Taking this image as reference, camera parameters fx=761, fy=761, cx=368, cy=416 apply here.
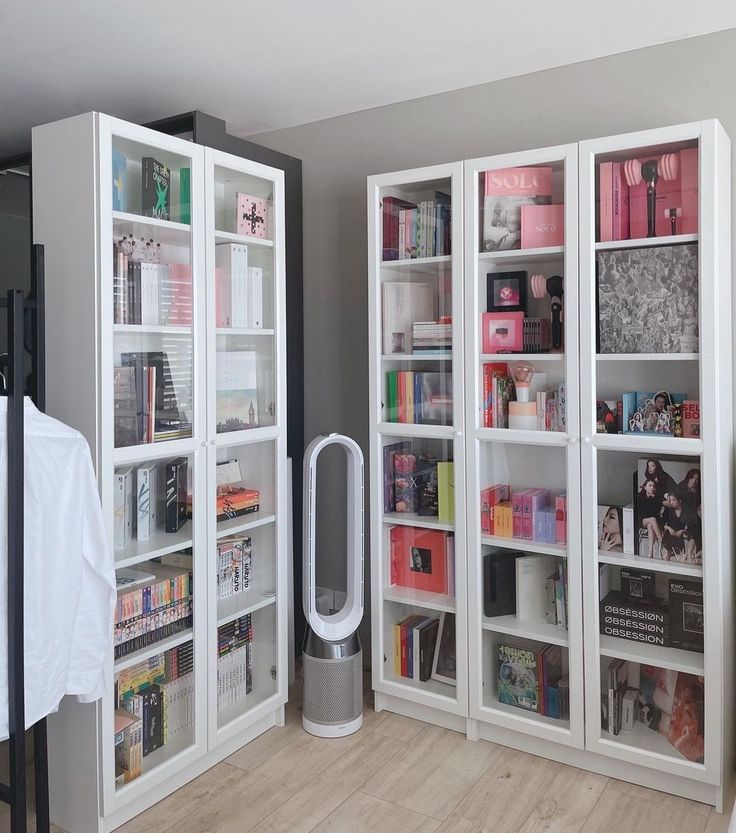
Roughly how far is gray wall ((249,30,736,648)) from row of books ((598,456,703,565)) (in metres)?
1.20

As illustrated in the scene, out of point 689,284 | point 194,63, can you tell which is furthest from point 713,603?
point 194,63

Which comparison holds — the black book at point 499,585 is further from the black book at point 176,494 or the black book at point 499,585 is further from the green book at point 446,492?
the black book at point 176,494

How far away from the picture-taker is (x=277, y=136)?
3750 millimetres

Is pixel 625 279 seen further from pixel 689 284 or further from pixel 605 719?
pixel 605 719

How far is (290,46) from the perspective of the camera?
8.96ft

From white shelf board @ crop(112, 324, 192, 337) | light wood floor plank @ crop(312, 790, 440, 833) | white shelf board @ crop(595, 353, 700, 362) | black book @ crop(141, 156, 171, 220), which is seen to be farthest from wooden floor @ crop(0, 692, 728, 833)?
black book @ crop(141, 156, 171, 220)

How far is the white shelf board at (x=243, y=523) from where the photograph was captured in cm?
285

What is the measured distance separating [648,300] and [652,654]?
119 cm

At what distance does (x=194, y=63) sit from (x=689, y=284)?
77.5 inches

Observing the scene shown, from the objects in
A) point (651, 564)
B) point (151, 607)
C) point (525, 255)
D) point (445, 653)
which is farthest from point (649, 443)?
point (151, 607)

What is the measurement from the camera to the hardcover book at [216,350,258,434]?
2.81 metres

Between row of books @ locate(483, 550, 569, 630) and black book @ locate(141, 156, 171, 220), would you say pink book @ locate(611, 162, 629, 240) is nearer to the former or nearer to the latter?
row of books @ locate(483, 550, 569, 630)

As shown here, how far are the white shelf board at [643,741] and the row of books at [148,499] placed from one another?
1674 millimetres

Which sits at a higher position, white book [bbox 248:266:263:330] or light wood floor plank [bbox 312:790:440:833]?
white book [bbox 248:266:263:330]
